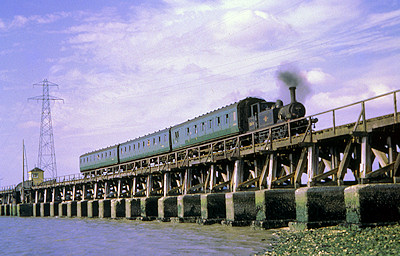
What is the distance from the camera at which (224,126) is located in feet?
95.7

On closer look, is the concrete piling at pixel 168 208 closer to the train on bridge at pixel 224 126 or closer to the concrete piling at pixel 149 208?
the concrete piling at pixel 149 208

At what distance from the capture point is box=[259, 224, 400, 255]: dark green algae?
10.9 meters

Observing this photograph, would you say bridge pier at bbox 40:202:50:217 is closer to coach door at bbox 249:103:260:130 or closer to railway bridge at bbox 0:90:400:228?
railway bridge at bbox 0:90:400:228

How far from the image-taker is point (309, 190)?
50.2ft

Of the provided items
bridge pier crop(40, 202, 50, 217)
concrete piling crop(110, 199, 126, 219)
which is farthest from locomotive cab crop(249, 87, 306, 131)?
bridge pier crop(40, 202, 50, 217)

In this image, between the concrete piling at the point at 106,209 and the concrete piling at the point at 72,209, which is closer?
the concrete piling at the point at 106,209

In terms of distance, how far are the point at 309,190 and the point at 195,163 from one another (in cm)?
1071

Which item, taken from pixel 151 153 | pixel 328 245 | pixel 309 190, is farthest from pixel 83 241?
pixel 151 153

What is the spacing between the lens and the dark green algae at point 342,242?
10906 millimetres

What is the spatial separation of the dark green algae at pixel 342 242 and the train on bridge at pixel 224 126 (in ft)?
16.8

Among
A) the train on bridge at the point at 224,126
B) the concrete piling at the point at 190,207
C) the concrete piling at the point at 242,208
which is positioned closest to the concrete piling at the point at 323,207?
the train on bridge at the point at 224,126

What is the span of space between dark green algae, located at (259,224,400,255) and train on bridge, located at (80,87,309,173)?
16.8 ft

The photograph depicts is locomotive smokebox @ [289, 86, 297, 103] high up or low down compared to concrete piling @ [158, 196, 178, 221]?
up

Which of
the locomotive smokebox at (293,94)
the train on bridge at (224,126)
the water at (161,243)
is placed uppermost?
the locomotive smokebox at (293,94)
